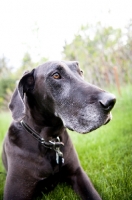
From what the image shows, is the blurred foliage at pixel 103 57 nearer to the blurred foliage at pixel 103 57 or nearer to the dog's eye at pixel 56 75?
the blurred foliage at pixel 103 57

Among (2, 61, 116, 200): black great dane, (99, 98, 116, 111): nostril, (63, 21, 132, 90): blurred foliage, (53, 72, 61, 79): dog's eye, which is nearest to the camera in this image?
(99, 98, 116, 111): nostril

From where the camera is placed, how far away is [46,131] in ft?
8.20

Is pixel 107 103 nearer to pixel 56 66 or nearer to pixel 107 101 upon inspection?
pixel 107 101

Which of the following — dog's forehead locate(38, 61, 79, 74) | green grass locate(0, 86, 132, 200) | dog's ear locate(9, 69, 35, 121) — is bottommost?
green grass locate(0, 86, 132, 200)

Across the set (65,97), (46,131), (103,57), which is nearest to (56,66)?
(65,97)

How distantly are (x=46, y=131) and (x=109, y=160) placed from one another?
1176 millimetres

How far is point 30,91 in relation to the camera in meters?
2.55

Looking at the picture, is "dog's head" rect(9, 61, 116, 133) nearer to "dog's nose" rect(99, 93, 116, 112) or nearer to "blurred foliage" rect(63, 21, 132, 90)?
"dog's nose" rect(99, 93, 116, 112)

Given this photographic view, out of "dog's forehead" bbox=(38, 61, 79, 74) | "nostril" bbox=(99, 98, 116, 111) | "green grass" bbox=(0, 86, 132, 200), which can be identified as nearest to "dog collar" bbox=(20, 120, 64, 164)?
"green grass" bbox=(0, 86, 132, 200)

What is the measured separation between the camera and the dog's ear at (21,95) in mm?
2275

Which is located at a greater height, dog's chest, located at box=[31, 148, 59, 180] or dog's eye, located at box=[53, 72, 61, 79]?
dog's eye, located at box=[53, 72, 61, 79]

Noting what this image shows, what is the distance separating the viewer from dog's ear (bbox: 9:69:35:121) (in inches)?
89.6

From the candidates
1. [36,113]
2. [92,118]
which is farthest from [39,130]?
[92,118]

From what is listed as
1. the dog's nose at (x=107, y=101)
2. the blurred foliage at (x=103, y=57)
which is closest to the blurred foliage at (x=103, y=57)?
the blurred foliage at (x=103, y=57)
